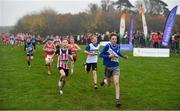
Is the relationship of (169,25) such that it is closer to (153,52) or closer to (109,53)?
(153,52)

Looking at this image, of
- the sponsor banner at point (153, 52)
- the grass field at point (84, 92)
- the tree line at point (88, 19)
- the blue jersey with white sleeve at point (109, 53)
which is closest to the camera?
the grass field at point (84, 92)

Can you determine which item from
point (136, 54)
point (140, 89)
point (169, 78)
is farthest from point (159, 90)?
point (136, 54)

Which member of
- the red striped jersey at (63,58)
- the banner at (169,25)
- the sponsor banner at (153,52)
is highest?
the banner at (169,25)

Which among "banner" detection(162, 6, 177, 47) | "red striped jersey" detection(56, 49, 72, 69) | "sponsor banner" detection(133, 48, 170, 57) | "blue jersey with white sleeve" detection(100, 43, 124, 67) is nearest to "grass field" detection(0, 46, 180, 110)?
"red striped jersey" detection(56, 49, 72, 69)

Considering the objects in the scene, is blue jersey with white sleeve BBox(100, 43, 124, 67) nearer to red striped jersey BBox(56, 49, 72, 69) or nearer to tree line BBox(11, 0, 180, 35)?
red striped jersey BBox(56, 49, 72, 69)

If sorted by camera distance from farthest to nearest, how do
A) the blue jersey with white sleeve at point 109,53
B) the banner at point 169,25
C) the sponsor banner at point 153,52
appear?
the sponsor banner at point 153,52 → the banner at point 169,25 → the blue jersey with white sleeve at point 109,53

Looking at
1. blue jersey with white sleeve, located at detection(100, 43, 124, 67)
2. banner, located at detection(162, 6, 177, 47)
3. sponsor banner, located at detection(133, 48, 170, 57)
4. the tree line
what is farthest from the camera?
the tree line

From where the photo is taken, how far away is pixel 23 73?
703 inches

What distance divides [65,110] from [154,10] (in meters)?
73.8

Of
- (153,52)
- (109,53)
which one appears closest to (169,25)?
(153,52)

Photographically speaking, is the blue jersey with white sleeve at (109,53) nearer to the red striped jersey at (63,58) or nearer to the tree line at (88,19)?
the red striped jersey at (63,58)

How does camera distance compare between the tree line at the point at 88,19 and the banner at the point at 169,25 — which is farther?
the tree line at the point at 88,19

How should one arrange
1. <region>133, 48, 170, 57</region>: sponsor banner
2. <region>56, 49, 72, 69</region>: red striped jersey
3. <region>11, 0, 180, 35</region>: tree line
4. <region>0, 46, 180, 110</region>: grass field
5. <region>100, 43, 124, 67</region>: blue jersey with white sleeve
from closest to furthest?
<region>0, 46, 180, 110</region>: grass field, <region>100, 43, 124, 67</region>: blue jersey with white sleeve, <region>56, 49, 72, 69</region>: red striped jersey, <region>133, 48, 170, 57</region>: sponsor banner, <region>11, 0, 180, 35</region>: tree line

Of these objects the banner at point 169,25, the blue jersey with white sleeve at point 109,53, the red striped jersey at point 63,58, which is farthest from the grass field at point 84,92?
the banner at point 169,25
